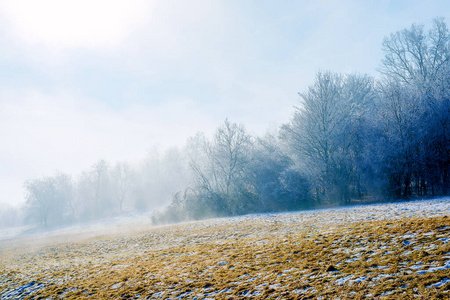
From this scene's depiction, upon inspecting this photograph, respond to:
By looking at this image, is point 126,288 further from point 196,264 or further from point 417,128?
point 417,128

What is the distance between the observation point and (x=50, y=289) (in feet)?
25.9

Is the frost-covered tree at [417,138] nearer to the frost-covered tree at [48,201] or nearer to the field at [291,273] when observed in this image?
the field at [291,273]

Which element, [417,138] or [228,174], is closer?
[417,138]

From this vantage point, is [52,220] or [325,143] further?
[52,220]

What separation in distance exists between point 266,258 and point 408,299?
4.05 metres

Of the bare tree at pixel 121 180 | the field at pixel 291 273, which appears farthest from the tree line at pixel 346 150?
the bare tree at pixel 121 180

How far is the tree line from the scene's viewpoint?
20.0 meters

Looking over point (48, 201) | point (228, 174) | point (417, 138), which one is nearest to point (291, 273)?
point (417, 138)

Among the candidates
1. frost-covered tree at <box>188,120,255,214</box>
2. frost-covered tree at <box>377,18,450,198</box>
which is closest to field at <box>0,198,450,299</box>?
frost-covered tree at <box>377,18,450,198</box>

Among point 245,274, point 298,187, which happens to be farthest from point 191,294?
point 298,187

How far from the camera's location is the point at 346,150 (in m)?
24.3

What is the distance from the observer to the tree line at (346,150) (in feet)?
65.8

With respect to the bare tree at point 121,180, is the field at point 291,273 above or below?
below

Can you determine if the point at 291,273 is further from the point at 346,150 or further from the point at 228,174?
the point at 228,174
